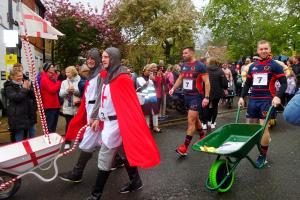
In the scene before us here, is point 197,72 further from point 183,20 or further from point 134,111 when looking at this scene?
point 183,20

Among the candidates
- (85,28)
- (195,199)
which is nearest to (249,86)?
(195,199)

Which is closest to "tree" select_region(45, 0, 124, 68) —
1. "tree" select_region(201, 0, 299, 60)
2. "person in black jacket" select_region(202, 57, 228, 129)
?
"tree" select_region(201, 0, 299, 60)

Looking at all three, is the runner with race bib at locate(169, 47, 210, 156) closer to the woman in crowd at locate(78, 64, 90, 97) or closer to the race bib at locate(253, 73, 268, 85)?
the race bib at locate(253, 73, 268, 85)

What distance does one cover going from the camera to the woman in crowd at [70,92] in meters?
7.98

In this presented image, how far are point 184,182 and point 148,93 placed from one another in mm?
4596

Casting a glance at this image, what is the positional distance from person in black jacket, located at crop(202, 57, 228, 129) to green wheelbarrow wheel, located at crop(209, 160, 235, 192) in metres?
5.13

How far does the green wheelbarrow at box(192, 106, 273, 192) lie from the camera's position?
4973 mm

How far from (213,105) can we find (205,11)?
2031 centimetres

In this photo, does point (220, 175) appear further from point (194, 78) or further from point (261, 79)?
point (194, 78)

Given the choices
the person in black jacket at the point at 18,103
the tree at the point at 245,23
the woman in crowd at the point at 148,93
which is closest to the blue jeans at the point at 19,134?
the person in black jacket at the point at 18,103

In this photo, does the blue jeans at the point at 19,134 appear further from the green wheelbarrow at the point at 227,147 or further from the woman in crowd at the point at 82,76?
the green wheelbarrow at the point at 227,147

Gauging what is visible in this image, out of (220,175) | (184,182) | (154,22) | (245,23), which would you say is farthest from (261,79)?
(245,23)

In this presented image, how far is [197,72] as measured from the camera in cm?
734

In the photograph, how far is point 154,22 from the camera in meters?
27.1
